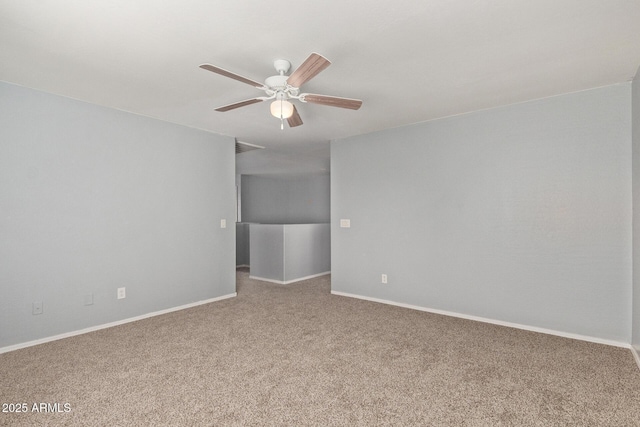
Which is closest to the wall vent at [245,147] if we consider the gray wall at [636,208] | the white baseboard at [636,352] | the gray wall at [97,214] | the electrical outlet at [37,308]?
the gray wall at [97,214]

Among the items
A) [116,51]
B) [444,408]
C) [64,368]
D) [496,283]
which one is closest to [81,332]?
[64,368]

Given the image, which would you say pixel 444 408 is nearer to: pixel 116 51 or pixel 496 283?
pixel 496 283

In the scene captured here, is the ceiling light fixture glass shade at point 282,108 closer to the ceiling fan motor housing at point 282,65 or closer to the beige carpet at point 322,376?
the ceiling fan motor housing at point 282,65

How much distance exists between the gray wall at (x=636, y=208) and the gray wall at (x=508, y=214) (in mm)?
118

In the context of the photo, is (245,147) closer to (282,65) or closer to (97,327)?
(282,65)

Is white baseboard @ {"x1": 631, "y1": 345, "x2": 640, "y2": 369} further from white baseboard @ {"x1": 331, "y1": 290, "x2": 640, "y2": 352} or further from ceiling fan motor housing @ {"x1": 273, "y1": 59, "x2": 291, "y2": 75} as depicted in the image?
ceiling fan motor housing @ {"x1": 273, "y1": 59, "x2": 291, "y2": 75}

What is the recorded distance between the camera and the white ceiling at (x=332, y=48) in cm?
179

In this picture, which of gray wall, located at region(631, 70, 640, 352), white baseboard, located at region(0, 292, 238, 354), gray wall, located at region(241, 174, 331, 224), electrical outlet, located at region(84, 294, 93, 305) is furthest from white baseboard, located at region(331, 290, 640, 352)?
gray wall, located at region(241, 174, 331, 224)

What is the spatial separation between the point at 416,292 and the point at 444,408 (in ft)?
7.15

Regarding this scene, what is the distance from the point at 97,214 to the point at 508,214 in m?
4.29

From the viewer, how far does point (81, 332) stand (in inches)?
123

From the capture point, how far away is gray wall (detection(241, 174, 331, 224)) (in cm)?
855

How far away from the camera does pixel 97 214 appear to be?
326 cm

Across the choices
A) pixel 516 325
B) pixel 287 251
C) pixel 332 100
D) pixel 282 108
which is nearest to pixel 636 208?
pixel 516 325
